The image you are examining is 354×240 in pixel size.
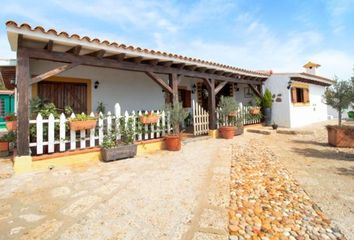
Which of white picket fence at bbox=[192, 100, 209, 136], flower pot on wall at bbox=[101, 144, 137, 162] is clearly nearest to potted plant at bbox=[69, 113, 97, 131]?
flower pot on wall at bbox=[101, 144, 137, 162]

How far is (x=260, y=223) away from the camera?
227cm

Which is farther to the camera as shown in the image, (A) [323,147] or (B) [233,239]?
(A) [323,147]

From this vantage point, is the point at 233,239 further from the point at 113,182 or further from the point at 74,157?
the point at 74,157

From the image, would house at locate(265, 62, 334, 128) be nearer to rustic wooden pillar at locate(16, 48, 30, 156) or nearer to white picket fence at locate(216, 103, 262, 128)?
white picket fence at locate(216, 103, 262, 128)

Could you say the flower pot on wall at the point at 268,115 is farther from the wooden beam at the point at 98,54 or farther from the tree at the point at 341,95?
the wooden beam at the point at 98,54

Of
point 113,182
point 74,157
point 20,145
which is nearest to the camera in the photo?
point 113,182

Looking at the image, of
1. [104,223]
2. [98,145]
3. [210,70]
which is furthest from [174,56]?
[104,223]

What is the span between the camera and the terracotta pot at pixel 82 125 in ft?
15.0

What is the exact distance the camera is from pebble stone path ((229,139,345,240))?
2.09 metres

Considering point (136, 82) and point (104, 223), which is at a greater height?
point (136, 82)

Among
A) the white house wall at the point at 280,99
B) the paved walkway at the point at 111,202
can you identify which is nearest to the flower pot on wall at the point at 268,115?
the white house wall at the point at 280,99

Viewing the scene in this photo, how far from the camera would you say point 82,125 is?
467 cm

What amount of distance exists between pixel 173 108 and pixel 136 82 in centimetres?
241

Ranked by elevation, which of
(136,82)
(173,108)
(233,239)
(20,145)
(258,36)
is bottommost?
(233,239)
